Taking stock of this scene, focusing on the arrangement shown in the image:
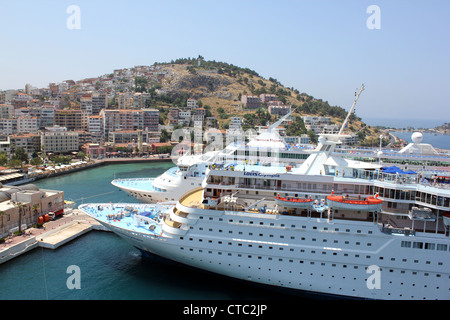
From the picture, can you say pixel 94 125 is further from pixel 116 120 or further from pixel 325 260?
pixel 325 260

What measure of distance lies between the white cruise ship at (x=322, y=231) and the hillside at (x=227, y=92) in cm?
4345

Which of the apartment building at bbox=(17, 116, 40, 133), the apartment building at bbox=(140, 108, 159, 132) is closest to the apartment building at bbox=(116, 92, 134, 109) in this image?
the apartment building at bbox=(140, 108, 159, 132)

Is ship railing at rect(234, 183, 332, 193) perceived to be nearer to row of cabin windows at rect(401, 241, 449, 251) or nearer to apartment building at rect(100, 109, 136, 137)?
row of cabin windows at rect(401, 241, 449, 251)

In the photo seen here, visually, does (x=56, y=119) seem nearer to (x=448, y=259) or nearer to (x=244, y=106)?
(x=244, y=106)

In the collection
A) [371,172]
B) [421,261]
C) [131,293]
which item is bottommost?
[131,293]

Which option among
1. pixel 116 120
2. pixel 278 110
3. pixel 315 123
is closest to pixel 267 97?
pixel 278 110

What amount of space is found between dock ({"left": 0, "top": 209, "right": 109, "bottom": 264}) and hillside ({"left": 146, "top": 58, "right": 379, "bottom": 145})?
39.7 meters

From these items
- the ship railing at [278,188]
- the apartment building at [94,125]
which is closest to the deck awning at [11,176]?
the apartment building at [94,125]

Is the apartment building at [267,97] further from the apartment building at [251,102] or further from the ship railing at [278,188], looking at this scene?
the ship railing at [278,188]

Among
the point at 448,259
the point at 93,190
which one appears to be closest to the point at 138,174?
the point at 93,190

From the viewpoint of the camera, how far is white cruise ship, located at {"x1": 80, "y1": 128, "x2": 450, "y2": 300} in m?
10.2

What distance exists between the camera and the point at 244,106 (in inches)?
2493

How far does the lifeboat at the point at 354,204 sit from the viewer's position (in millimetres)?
10391
